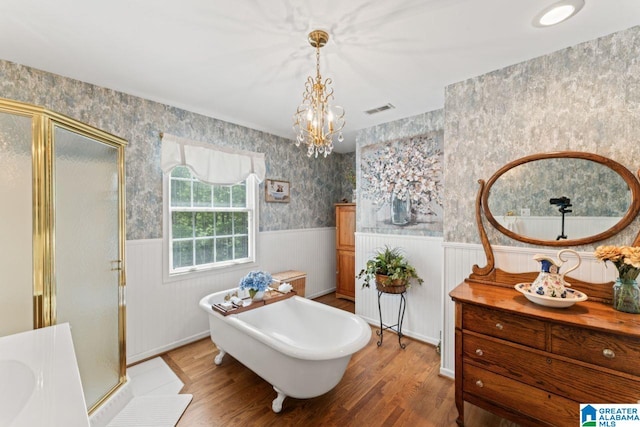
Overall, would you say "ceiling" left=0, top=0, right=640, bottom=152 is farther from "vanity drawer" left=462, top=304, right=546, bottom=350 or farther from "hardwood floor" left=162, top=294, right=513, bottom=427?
"hardwood floor" left=162, top=294, right=513, bottom=427

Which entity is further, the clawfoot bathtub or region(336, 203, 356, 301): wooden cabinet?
region(336, 203, 356, 301): wooden cabinet

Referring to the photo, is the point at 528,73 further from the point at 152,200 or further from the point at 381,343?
the point at 152,200

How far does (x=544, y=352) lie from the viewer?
1.44 metres

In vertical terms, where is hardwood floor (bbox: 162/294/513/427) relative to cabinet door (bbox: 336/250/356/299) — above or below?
below

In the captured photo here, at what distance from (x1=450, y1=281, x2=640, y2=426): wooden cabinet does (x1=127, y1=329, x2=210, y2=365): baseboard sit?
2569 millimetres

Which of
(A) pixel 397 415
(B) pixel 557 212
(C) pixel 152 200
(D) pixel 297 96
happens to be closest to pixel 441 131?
(B) pixel 557 212

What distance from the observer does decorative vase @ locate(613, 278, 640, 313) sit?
140cm

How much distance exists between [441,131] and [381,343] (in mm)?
2363

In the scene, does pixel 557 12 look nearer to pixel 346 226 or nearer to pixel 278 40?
pixel 278 40

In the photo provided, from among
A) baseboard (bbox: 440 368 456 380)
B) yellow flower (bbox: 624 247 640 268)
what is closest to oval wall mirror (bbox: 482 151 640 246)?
yellow flower (bbox: 624 247 640 268)

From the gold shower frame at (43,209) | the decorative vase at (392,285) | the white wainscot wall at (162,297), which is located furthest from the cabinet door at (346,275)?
the gold shower frame at (43,209)

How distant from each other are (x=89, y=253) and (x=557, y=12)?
3.18m

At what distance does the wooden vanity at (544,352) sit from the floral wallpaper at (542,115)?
154 millimetres

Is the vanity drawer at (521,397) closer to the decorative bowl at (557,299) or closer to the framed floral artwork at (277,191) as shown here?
the decorative bowl at (557,299)
